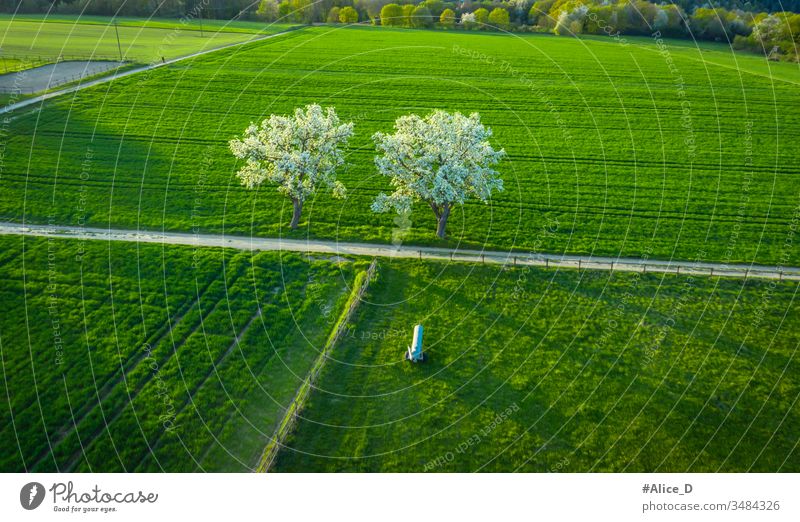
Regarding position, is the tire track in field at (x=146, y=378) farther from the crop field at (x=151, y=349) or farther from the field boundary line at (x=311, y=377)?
the field boundary line at (x=311, y=377)

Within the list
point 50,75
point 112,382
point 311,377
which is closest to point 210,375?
point 112,382

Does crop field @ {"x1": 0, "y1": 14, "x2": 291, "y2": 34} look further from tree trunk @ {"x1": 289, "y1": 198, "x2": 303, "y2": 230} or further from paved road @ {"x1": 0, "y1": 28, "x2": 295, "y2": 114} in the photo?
tree trunk @ {"x1": 289, "y1": 198, "x2": 303, "y2": 230}

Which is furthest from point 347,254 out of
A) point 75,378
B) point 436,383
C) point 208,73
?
point 208,73

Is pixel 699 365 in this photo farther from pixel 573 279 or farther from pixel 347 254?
pixel 347 254

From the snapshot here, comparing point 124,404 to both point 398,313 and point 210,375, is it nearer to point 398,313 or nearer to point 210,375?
point 210,375

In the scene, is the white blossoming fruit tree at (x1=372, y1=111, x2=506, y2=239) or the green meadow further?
the white blossoming fruit tree at (x1=372, y1=111, x2=506, y2=239)

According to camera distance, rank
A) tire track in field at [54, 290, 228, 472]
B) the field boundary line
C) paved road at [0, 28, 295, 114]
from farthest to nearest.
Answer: paved road at [0, 28, 295, 114] < the field boundary line < tire track in field at [54, 290, 228, 472]

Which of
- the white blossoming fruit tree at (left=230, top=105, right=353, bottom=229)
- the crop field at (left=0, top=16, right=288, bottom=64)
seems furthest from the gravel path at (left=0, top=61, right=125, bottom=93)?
the white blossoming fruit tree at (left=230, top=105, right=353, bottom=229)
